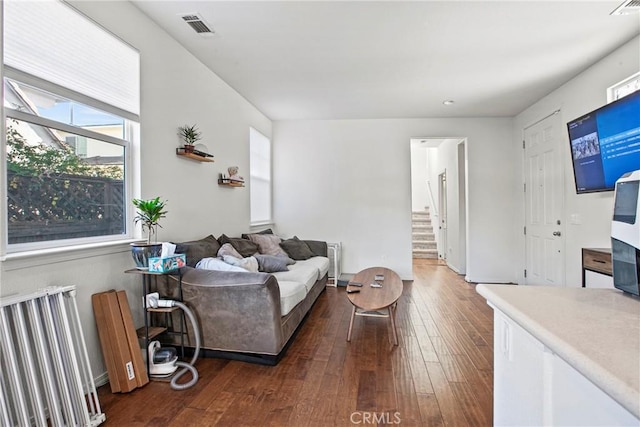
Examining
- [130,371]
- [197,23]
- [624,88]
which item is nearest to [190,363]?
[130,371]

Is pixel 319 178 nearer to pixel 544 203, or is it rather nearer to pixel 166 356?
pixel 544 203

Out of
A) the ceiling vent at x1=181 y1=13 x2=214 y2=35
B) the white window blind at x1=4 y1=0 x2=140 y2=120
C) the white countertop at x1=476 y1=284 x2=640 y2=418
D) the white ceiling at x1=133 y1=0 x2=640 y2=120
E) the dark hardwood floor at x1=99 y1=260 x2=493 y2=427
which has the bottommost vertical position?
the dark hardwood floor at x1=99 y1=260 x2=493 y2=427

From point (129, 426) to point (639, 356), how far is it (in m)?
2.23

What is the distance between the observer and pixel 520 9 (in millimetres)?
2330

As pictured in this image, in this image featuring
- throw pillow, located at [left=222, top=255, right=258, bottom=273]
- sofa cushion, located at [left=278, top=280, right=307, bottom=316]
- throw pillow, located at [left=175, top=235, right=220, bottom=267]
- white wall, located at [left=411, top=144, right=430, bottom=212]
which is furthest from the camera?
white wall, located at [left=411, top=144, right=430, bottom=212]

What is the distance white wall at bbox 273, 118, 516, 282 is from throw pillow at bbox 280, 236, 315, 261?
3.08 feet

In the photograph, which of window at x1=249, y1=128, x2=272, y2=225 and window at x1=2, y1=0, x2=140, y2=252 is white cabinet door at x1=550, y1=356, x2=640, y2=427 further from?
window at x1=249, y1=128, x2=272, y2=225

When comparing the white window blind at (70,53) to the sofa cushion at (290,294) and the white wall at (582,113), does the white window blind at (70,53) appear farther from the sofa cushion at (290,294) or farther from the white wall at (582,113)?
the white wall at (582,113)

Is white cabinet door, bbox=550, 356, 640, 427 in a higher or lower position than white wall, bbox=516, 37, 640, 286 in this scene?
lower

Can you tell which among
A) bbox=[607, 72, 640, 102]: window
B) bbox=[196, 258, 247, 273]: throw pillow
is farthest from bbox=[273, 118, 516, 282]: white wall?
Answer: bbox=[196, 258, 247, 273]: throw pillow

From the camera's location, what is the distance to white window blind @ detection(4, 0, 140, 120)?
64.7 inches

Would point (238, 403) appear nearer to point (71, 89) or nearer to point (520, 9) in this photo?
point (71, 89)

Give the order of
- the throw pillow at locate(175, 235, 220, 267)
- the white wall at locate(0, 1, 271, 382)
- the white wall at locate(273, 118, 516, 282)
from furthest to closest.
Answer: the white wall at locate(273, 118, 516, 282), the throw pillow at locate(175, 235, 220, 267), the white wall at locate(0, 1, 271, 382)

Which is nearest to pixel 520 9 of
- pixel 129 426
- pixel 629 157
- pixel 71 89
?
pixel 629 157
